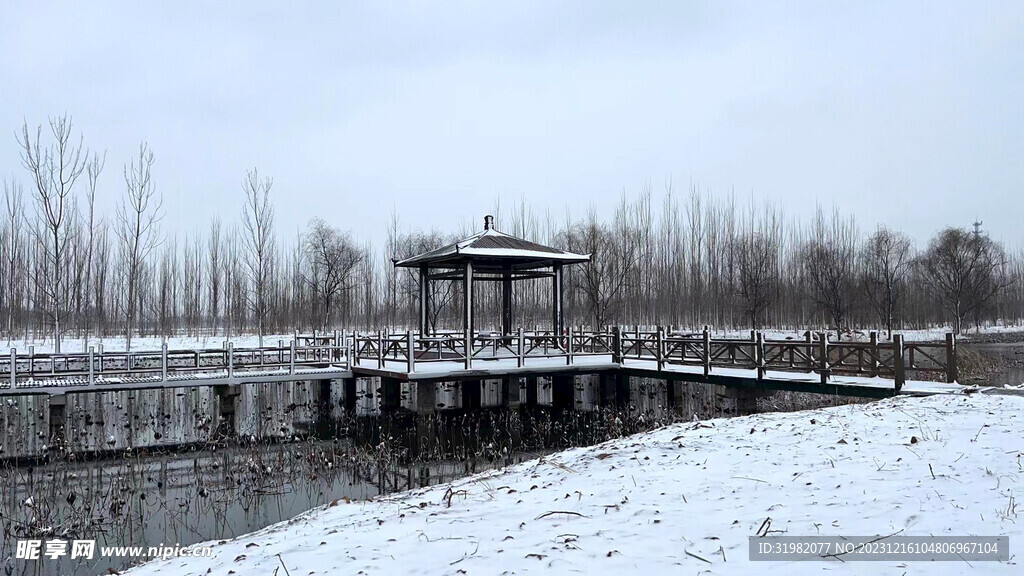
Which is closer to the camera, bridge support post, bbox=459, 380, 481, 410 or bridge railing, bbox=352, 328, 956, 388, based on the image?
bridge railing, bbox=352, 328, 956, 388

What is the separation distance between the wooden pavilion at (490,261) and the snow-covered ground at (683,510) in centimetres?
879

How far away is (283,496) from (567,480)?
167 inches

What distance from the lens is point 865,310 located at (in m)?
41.0

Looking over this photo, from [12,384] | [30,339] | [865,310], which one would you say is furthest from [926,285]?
[30,339]

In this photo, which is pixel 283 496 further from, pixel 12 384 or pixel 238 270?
pixel 238 270

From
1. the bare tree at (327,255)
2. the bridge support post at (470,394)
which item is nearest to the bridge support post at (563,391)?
the bridge support post at (470,394)

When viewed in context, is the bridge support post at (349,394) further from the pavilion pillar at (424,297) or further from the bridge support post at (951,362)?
the bridge support post at (951,362)

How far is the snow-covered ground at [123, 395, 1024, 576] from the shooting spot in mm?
4148

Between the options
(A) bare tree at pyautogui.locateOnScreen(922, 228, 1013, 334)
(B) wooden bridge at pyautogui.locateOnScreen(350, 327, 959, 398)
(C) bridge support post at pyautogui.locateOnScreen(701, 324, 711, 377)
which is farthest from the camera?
(A) bare tree at pyautogui.locateOnScreen(922, 228, 1013, 334)

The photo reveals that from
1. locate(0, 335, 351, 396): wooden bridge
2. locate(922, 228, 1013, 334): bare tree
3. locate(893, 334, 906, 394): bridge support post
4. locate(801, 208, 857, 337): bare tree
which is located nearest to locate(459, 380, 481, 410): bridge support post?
locate(0, 335, 351, 396): wooden bridge

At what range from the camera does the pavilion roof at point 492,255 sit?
51.9ft

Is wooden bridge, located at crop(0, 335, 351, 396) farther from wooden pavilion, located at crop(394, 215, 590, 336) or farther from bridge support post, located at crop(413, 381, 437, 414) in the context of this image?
wooden pavilion, located at crop(394, 215, 590, 336)

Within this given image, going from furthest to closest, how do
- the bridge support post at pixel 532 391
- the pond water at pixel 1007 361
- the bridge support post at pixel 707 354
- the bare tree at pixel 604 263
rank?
the bare tree at pixel 604 263 → the pond water at pixel 1007 361 → the bridge support post at pixel 532 391 → the bridge support post at pixel 707 354

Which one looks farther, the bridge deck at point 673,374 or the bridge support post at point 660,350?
the bridge support post at point 660,350
